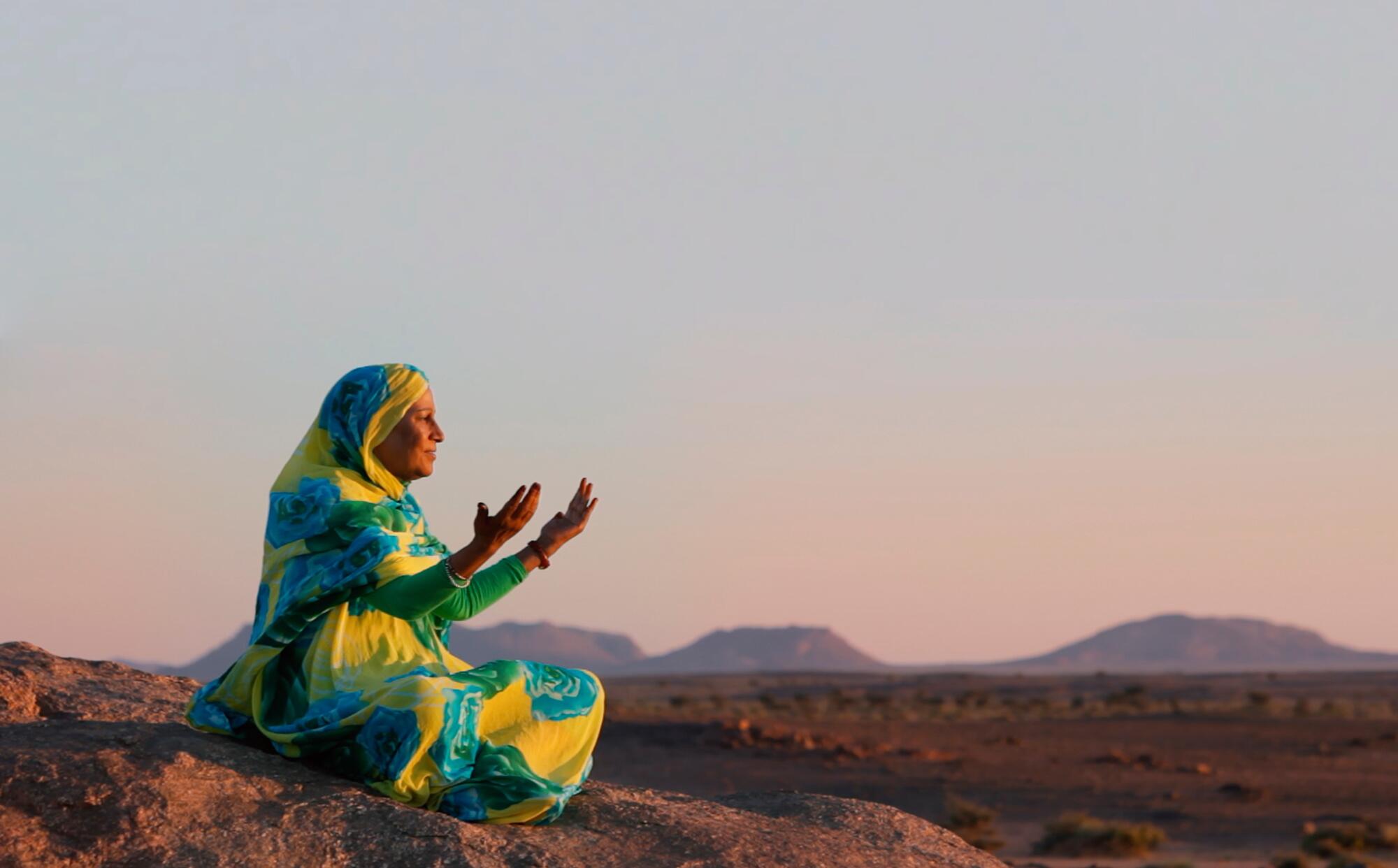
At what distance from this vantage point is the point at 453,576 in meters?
5.89

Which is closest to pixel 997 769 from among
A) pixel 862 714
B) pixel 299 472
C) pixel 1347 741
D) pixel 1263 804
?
pixel 1263 804

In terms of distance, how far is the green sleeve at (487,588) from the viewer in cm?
597

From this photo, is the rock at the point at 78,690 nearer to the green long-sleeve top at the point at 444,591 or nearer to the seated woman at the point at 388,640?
the seated woman at the point at 388,640

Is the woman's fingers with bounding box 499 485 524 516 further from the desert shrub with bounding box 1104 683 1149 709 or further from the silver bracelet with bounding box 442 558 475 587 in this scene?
the desert shrub with bounding box 1104 683 1149 709

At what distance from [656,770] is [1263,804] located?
1022 centimetres

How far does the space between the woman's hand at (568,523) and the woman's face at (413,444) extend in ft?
2.30

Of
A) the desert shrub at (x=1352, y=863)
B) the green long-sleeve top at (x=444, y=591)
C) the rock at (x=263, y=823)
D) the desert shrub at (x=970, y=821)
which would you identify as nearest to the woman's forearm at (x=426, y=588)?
the green long-sleeve top at (x=444, y=591)

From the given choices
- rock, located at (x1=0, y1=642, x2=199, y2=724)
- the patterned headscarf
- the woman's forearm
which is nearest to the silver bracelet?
the woman's forearm

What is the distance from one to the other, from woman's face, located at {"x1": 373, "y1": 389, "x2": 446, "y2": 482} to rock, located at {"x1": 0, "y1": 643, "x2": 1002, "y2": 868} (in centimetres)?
125

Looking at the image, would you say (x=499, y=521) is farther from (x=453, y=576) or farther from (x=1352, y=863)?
(x=1352, y=863)

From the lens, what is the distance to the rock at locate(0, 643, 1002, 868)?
5781mm

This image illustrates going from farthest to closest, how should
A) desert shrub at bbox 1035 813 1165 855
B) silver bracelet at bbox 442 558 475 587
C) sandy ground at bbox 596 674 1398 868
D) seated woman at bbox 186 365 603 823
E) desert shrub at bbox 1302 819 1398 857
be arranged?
sandy ground at bbox 596 674 1398 868 < desert shrub at bbox 1035 813 1165 855 < desert shrub at bbox 1302 819 1398 857 < seated woman at bbox 186 365 603 823 < silver bracelet at bbox 442 558 475 587

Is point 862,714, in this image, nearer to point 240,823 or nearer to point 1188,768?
point 1188,768

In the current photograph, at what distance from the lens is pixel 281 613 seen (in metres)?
6.18
